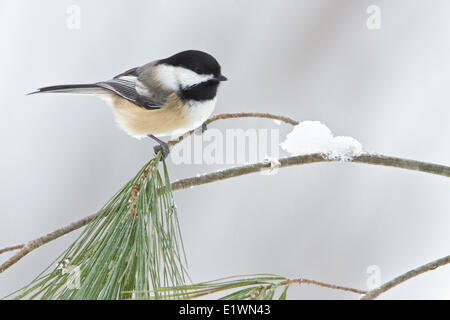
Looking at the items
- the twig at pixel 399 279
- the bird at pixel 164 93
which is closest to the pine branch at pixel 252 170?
the twig at pixel 399 279

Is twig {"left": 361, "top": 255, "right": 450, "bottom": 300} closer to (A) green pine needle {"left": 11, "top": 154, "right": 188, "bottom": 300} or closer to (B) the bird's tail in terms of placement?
(A) green pine needle {"left": 11, "top": 154, "right": 188, "bottom": 300}

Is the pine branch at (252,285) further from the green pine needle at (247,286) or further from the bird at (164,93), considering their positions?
the bird at (164,93)

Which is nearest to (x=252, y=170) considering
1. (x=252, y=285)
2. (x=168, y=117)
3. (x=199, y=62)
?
(x=252, y=285)

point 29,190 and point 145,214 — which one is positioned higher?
point 145,214

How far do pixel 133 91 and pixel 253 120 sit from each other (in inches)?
48.8

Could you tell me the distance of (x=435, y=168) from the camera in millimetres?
787

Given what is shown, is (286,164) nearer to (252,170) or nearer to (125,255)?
(252,170)

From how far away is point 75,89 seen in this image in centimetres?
138

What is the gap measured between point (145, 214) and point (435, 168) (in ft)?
1.53

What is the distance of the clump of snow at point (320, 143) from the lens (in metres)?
0.83

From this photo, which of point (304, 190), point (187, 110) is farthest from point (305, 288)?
point (187, 110)

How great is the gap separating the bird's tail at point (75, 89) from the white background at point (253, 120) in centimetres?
116
